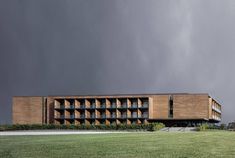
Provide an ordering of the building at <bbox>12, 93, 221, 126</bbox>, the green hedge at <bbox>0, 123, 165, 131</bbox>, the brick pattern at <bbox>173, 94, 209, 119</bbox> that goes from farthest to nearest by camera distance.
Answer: the building at <bbox>12, 93, 221, 126</bbox> < the brick pattern at <bbox>173, 94, 209, 119</bbox> < the green hedge at <bbox>0, 123, 165, 131</bbox>

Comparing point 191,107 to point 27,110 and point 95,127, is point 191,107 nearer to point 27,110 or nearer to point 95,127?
point 95,127

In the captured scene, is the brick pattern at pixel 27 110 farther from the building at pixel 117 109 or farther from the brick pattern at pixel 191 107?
A: the brick pattern at pixel 191 107

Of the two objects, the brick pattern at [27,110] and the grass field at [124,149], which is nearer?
the grass field at [124,149]

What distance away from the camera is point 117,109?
73812 mm

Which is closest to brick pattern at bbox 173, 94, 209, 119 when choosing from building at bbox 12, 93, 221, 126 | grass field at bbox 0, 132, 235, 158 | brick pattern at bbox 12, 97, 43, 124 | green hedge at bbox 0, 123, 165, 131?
building at bbox 12, 93, 221, 126

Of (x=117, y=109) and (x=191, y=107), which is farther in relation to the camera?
(x=117, y=109)

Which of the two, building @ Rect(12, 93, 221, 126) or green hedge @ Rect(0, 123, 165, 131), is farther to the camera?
building @ Rect(12, 93, 221, 126)

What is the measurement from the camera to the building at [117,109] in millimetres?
71562

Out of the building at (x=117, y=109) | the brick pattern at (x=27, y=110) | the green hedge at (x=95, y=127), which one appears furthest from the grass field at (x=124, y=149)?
the brick pattern at (x=27, y=110)

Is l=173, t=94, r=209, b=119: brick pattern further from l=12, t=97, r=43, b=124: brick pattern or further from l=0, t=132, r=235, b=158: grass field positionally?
l=0, t=132, r=235, b=158: grass field

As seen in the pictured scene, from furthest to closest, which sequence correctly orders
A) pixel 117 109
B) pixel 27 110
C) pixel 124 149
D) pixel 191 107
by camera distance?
pixel 27 110 < pixel 117 109 < pixel 191 107 < pixel 124 149

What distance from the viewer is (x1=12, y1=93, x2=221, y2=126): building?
71.6 meters

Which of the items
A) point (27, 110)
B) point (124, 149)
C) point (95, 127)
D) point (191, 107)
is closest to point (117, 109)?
point (95, 127)

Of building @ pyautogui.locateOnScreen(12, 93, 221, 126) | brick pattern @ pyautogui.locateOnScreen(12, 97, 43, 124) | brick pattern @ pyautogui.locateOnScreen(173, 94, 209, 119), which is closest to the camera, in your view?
brick pattern @ pyautogui.locateOnScreen(173, 94, 209, 119)
